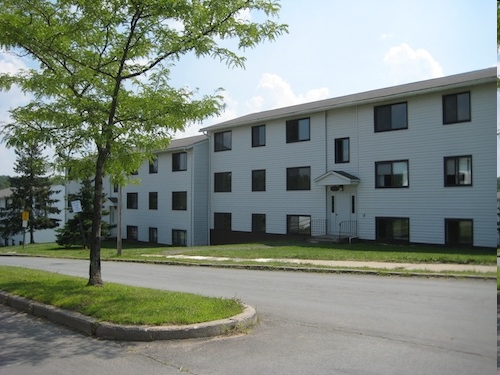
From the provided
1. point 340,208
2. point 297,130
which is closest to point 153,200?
point 297,130

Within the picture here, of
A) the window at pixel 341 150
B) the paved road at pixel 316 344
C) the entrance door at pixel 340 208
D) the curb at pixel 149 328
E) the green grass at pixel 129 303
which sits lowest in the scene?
the paved road at pixel 316 344

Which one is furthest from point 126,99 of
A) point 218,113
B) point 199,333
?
point 199,333

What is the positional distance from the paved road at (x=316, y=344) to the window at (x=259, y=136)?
2174cm

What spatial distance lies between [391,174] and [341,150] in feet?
11.5

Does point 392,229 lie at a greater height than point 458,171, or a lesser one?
lesser

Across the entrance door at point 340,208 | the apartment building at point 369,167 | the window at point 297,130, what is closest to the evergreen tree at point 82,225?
the apartment building at point 369,167

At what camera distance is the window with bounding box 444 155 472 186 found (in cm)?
2239

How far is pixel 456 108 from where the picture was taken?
22.8m

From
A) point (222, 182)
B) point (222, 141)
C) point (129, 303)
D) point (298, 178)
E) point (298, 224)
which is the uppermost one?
point (222, 141)

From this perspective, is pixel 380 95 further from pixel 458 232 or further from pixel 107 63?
pixel 107 63

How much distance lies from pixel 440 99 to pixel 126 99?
57.0ft

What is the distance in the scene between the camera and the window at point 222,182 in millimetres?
34125

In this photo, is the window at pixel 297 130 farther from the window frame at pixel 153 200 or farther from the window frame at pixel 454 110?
the window frame at pixel 153 200

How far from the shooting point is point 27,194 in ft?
181
